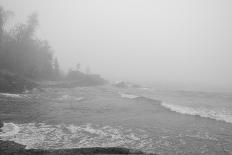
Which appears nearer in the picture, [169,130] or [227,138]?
[227,138]

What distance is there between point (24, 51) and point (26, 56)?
176 cm

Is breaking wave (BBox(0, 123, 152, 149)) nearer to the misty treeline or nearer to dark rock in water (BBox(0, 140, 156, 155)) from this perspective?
dark rock in water (BBox(0, 140, 156, 155))

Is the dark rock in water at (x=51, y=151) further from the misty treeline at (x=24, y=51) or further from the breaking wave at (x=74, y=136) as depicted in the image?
the misty treeline at (x=24, y=51)

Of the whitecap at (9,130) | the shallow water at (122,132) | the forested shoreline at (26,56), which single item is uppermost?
the forested shoreline at (26,56)

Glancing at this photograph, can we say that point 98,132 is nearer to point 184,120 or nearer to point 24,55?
point 184,120

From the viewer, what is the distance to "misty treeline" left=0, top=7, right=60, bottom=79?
186 ft

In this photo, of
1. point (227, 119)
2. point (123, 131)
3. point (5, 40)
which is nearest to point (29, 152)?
point (123, 131)

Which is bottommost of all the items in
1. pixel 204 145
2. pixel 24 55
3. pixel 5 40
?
pixel 204 145

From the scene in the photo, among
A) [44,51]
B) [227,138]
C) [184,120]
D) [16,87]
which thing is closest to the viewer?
[227,138]

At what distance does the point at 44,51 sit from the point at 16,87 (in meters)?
35.4

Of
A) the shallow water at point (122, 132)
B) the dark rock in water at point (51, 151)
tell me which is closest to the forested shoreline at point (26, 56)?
the shallow water at point (122, 132)

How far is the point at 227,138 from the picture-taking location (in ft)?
50.4

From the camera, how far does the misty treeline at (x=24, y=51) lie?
56.8m

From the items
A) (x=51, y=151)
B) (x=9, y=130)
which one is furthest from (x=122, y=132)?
(x=9, y=130)
